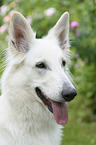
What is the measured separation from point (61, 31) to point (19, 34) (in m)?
0.64

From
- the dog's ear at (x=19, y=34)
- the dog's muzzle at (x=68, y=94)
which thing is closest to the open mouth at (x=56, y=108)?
the dog's muzzle at (x=68, y=94)

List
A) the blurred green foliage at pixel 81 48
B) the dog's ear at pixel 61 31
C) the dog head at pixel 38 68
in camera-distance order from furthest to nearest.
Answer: the blurred green foliage at pixel 81 48
the dog's ear at pixel 61 31
the dog head at pixel 38 68

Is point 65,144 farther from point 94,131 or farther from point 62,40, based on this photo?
point 62,40

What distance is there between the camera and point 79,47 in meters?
6.29

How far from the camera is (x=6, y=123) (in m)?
3.12

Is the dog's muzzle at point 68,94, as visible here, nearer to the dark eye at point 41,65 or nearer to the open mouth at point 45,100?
A: the open mouth at point 45,100

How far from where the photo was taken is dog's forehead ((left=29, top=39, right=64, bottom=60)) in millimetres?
3123

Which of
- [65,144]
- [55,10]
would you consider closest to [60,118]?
[65,144]

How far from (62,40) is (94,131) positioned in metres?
3.07

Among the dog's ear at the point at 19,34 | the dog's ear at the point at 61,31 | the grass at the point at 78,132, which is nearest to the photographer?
the dog's ear at the point at 19,34

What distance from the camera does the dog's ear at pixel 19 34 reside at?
3100 mm

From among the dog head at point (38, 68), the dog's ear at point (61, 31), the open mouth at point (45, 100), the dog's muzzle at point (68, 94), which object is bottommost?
the open mouth at point (45, 100)

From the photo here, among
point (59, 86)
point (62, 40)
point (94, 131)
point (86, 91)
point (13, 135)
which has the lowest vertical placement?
point (94, 131)

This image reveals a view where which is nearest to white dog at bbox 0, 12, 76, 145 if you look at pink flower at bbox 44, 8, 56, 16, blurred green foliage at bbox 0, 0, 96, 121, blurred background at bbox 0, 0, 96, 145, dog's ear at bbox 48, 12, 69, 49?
dog's ear at bbox 48, 12, 69, 49
